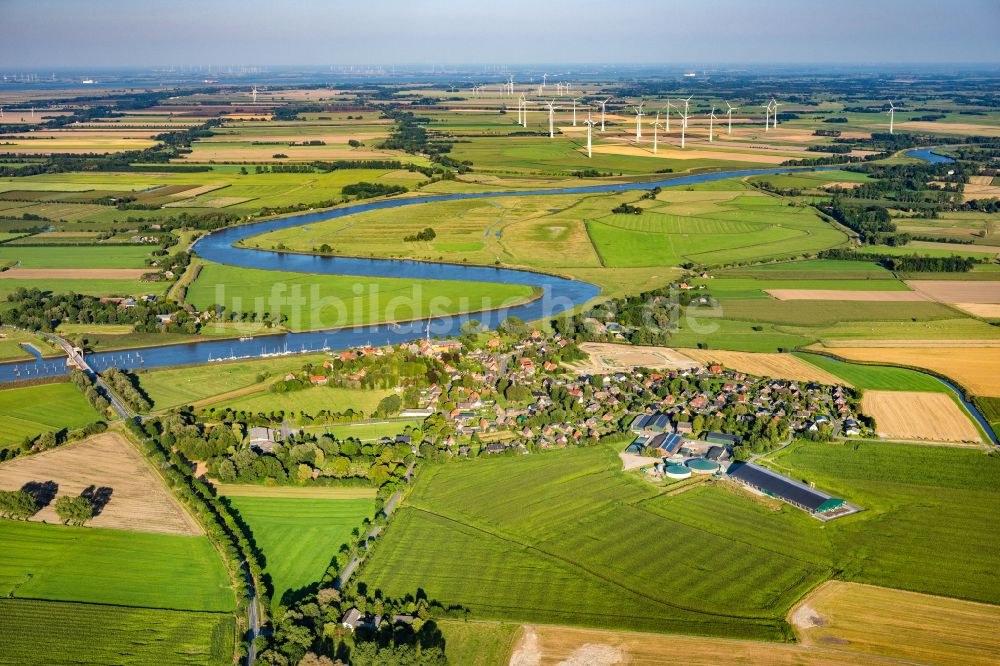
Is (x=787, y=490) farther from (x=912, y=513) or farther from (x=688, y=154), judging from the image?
(x=688, y=154)

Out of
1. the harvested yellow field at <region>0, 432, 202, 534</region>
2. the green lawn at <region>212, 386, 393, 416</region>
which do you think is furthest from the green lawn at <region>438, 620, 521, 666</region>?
the green lawn at <region>212, 386, 393, 416</region>

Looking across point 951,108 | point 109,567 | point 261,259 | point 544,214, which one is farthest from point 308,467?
point 951,108

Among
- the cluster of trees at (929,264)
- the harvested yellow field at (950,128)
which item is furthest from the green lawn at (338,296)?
the harvested yellow field at (950,128)

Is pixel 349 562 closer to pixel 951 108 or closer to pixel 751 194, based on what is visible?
pixel 751 194

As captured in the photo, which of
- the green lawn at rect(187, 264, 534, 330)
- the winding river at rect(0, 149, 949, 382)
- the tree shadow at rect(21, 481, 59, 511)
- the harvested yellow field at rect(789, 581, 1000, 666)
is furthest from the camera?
the green lawn at rect(187, 264, 534, 330)

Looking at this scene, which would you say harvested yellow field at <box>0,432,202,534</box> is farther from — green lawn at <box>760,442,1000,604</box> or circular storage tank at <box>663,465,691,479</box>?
green lawn at <box>760,442,1000,604</box>

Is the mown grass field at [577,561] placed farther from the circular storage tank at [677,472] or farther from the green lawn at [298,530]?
the green lawn at [298,530]
